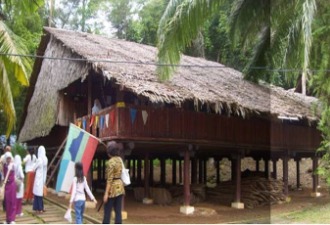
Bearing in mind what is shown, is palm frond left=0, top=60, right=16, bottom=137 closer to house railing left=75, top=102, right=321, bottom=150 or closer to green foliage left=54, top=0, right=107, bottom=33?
house railing left=75, top=102, right=321, bottom=150

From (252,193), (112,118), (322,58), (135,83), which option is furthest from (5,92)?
(252,193)

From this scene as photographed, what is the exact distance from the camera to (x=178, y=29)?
33.5 ft

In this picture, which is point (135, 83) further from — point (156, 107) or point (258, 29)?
point (258, 29)

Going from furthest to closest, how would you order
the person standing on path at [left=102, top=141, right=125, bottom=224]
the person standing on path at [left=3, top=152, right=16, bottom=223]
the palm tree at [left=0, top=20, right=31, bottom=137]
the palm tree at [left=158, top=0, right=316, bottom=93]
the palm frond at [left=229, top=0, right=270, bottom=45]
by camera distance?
the palm frond at [left=229, top=0, right=270, bottom=45] < the palm tree at [left=158, top=0, right=316, bottom=93] < the palm tree at [left=0, top=20, right=31, bottom=137] < the person standing on path at [left=3, top=152, right=16, bottom=223] < the person standing on path at [left=102, top=141, right=125, bottom=224]

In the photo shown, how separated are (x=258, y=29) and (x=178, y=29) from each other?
3.59m

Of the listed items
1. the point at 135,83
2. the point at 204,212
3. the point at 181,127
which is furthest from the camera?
the point at 204,212

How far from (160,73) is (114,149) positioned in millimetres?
3647

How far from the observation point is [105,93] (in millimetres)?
16047

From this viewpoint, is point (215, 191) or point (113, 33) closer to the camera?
point (215, 191)

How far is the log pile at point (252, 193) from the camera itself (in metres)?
15.8

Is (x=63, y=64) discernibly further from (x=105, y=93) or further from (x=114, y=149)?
(x=114, y=149)

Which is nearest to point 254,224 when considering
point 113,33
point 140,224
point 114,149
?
point 140,224

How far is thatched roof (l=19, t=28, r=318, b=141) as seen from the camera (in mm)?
11438

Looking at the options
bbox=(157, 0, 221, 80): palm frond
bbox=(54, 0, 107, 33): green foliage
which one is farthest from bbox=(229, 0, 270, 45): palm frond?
bbox=(54, 0, 107, 33): green foliage
